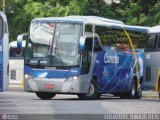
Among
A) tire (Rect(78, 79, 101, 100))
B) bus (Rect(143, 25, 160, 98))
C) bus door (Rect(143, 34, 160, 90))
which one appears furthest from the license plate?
bus door (Rect(143, 34, 160, 90))

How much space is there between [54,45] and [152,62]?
14.4 ft

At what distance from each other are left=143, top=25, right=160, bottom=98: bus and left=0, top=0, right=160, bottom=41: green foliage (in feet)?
41.4

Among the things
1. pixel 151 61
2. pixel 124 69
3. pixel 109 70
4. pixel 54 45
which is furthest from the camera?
pixel 124 69

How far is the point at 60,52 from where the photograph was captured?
27969mm

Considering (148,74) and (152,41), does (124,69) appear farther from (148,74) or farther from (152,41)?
(152,41)

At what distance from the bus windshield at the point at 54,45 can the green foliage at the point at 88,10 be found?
15.7m

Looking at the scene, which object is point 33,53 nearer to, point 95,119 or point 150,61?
point 150,61

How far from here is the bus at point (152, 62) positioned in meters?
29.5

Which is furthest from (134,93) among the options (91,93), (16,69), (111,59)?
(16,69)

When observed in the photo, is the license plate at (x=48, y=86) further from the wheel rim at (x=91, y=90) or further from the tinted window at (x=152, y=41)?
the tinted window at (x=152, y=41)

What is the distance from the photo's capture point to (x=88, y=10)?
152ft

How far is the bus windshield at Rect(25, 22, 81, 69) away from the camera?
27.9 meters

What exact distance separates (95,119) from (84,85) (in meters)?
10.00

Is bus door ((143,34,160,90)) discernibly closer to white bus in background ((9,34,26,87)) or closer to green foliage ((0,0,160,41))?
green foliage ((0,0,160,41))
